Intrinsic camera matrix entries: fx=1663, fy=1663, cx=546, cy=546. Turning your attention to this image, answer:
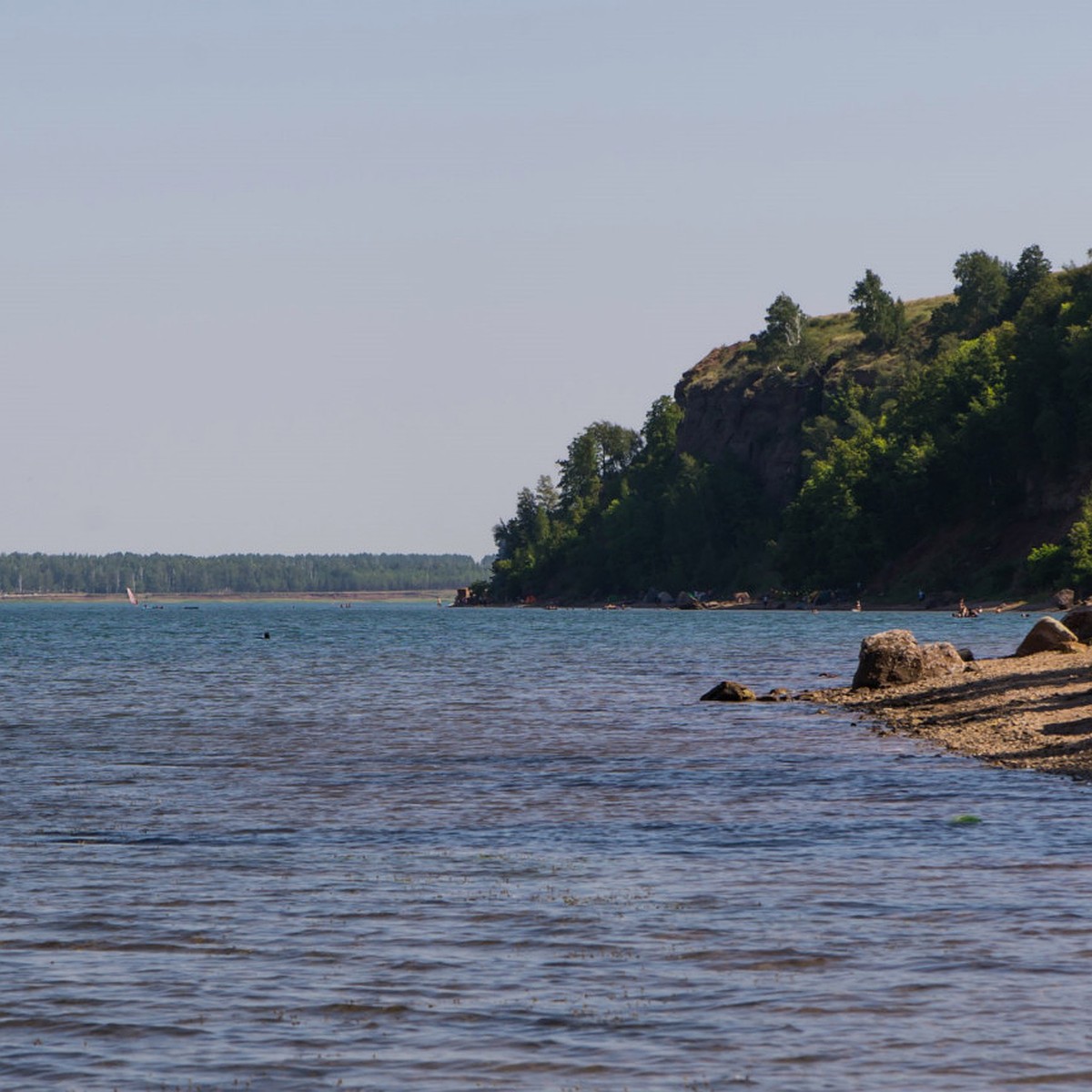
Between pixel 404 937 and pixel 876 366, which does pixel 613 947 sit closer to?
pixel 404 937

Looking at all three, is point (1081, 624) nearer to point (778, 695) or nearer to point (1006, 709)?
point (778, 695)

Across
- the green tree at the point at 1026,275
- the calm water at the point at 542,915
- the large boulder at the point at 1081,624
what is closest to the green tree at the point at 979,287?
the green tree at the point at 1026,275

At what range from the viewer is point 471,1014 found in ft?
40.7

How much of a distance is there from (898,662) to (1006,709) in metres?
11.0

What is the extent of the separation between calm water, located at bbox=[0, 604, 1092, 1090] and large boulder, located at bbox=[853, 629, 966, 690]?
1084 cm

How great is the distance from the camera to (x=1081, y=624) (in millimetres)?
51094

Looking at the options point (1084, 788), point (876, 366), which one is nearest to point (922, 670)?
point (1084, 788)

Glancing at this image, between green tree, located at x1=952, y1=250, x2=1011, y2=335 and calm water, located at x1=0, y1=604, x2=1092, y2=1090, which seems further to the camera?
green tree, located at x1=952, y1=250, x2=1011, y2=335

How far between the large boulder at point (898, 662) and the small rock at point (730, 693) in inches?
131

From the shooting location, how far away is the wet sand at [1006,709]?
28781 mm

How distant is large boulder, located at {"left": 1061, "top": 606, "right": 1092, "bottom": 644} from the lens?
5072 centimetres

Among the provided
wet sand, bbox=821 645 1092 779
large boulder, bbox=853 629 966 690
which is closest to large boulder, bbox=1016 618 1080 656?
wet sand, bbox=821 645 1092 779

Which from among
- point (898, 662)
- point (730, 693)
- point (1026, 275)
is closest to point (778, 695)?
point (730, 693)

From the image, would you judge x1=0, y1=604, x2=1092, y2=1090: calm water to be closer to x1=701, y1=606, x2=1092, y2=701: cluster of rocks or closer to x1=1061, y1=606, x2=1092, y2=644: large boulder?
x1=701, y1=606, x2=1092, y2=701: cluster of rocks
